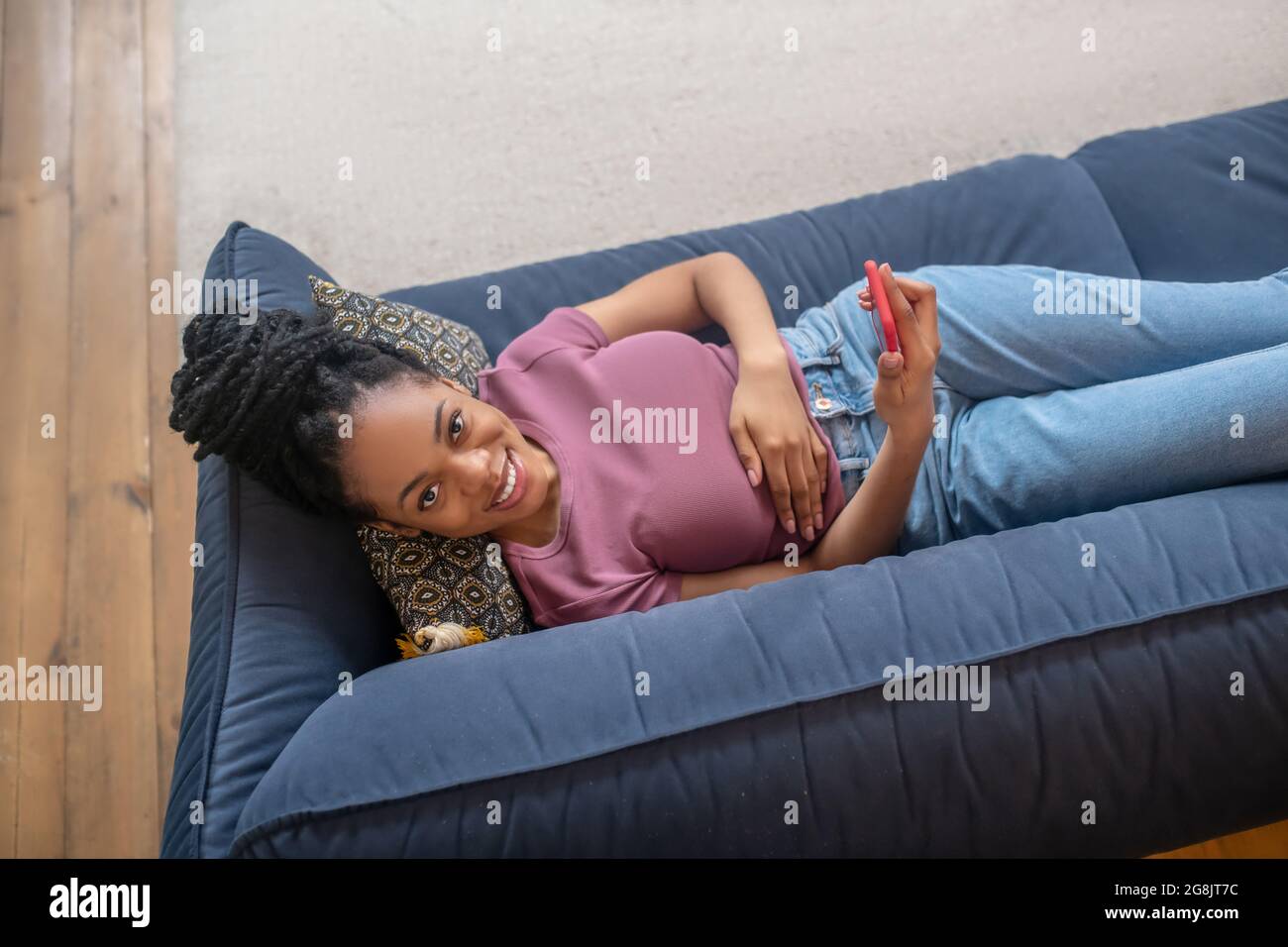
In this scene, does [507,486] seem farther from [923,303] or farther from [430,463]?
[923,303]

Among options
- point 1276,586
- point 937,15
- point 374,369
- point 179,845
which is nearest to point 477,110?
point 937,15

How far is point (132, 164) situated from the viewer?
6.96 ft

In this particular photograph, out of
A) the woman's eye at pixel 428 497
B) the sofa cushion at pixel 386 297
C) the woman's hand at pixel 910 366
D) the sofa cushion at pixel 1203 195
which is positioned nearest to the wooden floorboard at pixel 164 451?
the sofa cushion at pixel 386 297

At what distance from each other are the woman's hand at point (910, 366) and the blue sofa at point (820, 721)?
0.16 meters

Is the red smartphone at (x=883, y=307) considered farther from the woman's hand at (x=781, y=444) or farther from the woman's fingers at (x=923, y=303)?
the woman's hand at (x=781, y=444)

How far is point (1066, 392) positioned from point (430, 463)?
828 millimetres

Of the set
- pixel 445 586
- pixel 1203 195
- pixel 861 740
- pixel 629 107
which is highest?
pixel 629 107

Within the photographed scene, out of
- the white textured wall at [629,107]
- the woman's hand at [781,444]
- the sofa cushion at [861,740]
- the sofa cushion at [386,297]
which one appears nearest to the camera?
the sofa cushion at [861,740]

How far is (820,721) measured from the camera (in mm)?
1061

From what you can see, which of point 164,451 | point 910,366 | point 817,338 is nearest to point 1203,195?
point 817,338

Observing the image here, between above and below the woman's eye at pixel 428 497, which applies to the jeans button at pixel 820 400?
above

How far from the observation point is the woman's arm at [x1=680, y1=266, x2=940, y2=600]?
3.65 feet

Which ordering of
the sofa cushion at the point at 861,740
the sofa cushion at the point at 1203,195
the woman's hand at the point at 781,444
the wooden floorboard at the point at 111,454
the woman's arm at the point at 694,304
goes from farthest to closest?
the wooden floorboard at the point at 111,454 < the sofa cushion at the point at 1203,195 < the woman's arm at the point at 694,304 < the woman's hand at the point at 781,444 < the sofa cushion at the point at 861,740

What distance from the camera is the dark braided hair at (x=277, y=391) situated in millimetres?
1129
